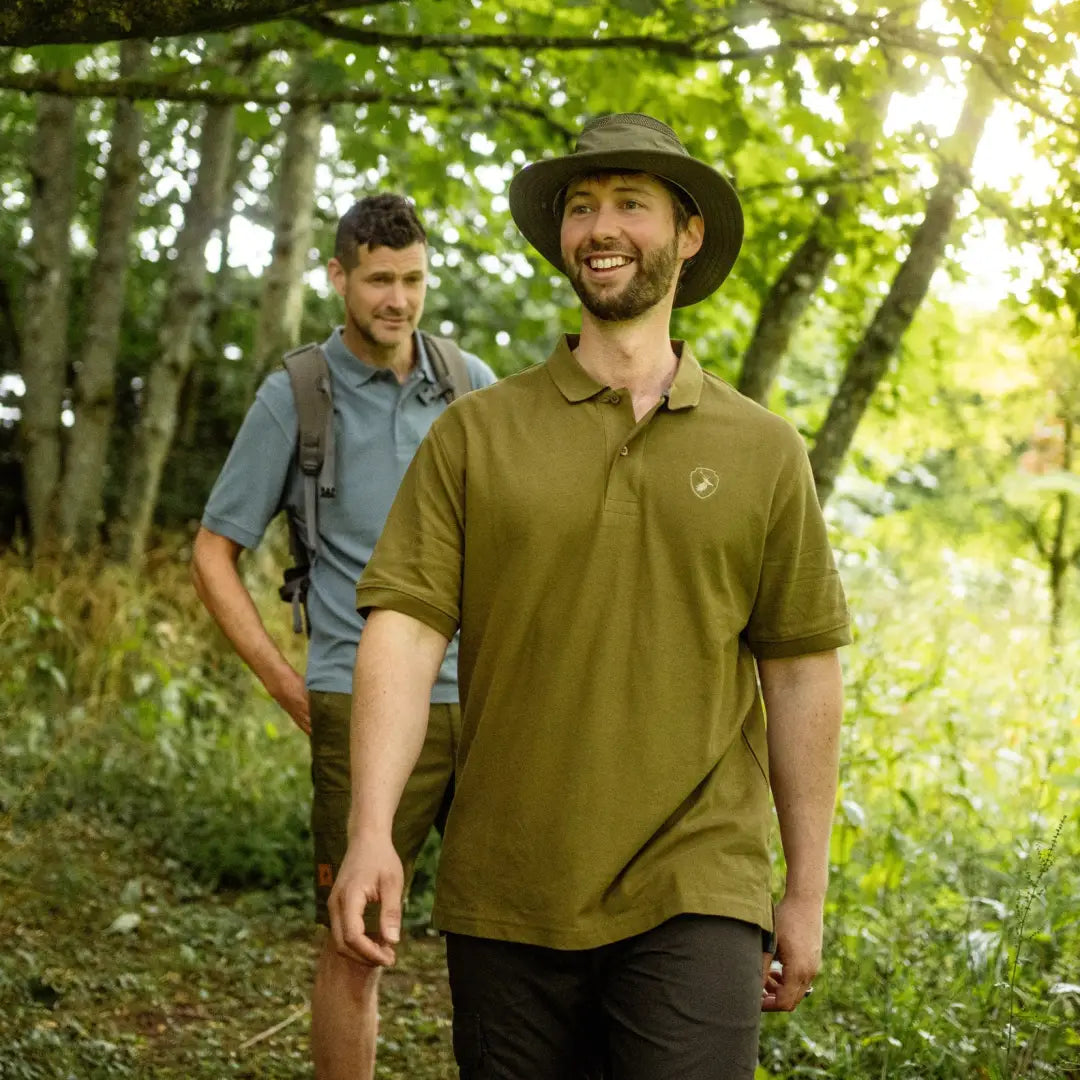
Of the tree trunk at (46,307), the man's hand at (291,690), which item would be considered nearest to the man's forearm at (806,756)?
the man's hand at (291,690)

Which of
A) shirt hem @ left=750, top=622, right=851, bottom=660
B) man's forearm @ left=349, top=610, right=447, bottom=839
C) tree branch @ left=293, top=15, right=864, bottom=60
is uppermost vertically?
tree branch @ left=293, top=15, right=864, bottom=60

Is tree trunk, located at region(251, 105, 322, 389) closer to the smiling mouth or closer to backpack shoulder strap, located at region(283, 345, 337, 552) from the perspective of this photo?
backpack shoulder strap, located at region(283, 345, 337, 552)

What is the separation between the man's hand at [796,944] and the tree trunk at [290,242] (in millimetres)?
7775

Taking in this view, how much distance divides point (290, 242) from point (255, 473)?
619cm

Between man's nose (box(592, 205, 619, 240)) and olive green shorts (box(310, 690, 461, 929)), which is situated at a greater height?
man's nose (box(592, 205, 619, 240))

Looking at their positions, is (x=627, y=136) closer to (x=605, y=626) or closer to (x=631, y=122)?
(x=631, y=122)

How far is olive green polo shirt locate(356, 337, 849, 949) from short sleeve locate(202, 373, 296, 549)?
1438mm

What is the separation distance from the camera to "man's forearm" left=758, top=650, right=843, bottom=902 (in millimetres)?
2973

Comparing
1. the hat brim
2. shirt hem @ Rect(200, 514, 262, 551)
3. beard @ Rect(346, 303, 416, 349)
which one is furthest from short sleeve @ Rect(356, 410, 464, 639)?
beard @ Rect(346, 303, 416, 349)

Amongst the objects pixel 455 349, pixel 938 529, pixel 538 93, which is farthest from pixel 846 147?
pixel 938 529

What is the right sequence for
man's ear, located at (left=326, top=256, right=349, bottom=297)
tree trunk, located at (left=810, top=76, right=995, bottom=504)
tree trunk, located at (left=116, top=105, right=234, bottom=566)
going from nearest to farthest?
man's ear, located at (left=326, top=256, right=349, bottom=297) < tree trunk, located at (left=810, top=76, right=995, bottom=504) < tree trunk, located at (left=116, top=105, right=234, bottom=566)

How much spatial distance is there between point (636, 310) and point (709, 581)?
22.5 inches

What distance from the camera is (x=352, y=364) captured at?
457cm

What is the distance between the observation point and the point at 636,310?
10.1 ft
